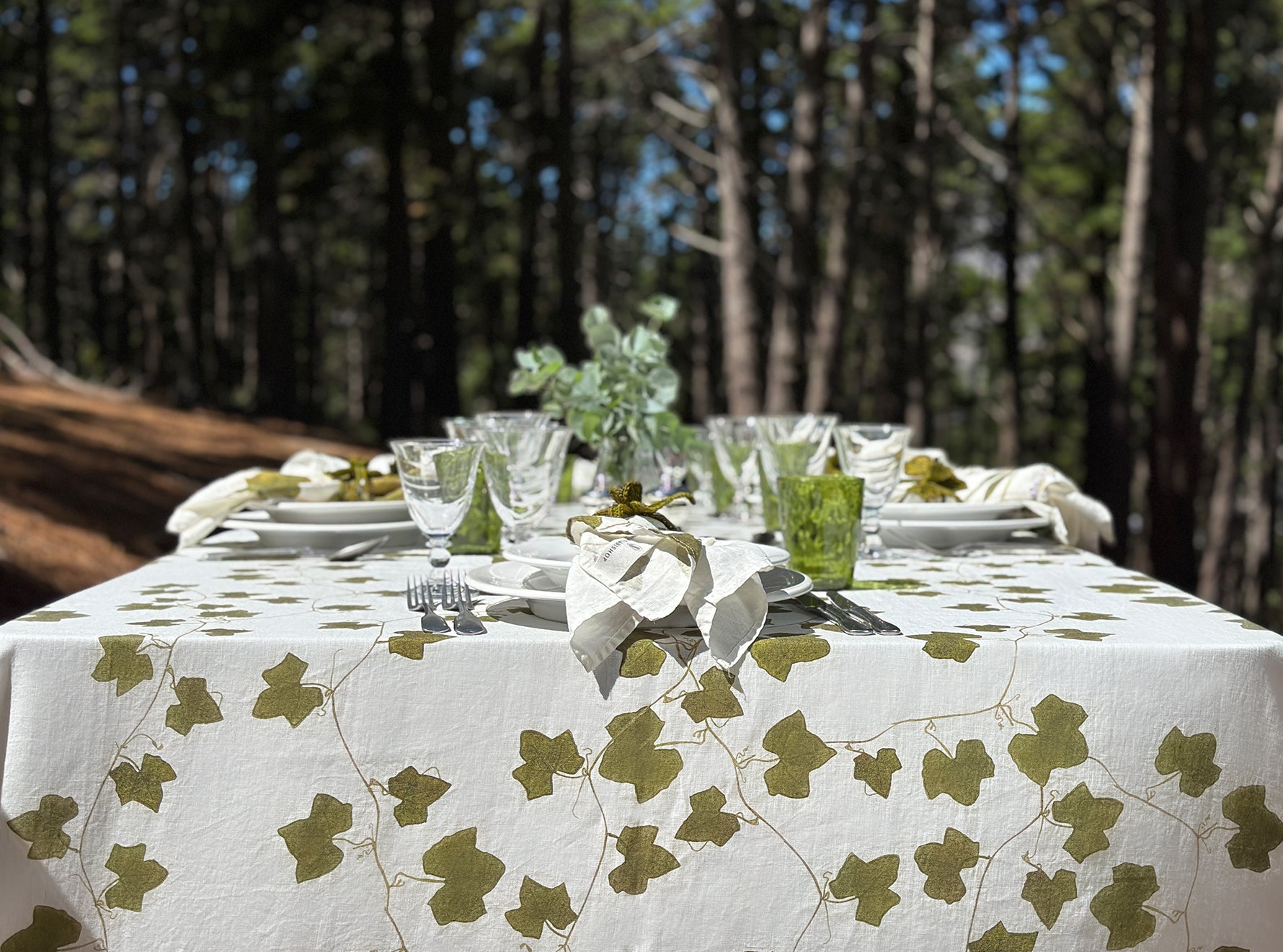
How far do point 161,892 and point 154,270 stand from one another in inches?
678

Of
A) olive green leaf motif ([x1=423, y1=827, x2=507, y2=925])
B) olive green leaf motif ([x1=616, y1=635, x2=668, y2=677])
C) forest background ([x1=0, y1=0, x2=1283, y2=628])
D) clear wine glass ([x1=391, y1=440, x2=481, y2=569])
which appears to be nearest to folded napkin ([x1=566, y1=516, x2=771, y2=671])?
olive green leaf motif ([x1=616, y1=635, x2=668, y2=677])

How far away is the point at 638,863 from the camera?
142cm

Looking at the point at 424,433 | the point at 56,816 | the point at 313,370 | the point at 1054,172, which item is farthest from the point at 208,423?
the point at 313,370

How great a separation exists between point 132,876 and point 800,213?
875 centimetres

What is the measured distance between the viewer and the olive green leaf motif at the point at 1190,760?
1414mm

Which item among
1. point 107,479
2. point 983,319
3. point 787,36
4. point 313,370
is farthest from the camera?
point 313,370

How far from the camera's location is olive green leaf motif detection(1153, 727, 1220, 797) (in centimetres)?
141

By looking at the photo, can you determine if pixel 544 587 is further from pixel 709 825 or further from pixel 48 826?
pixel 48 826

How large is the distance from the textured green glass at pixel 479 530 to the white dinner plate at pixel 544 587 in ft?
2.05

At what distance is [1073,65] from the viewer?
1869cm

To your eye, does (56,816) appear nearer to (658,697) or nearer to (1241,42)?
(658,697)

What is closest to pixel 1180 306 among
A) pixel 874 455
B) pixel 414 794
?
pixel 874 455

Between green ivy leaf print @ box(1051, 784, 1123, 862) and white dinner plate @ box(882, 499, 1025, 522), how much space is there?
1056 mm

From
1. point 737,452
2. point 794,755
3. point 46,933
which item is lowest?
point 46,933
